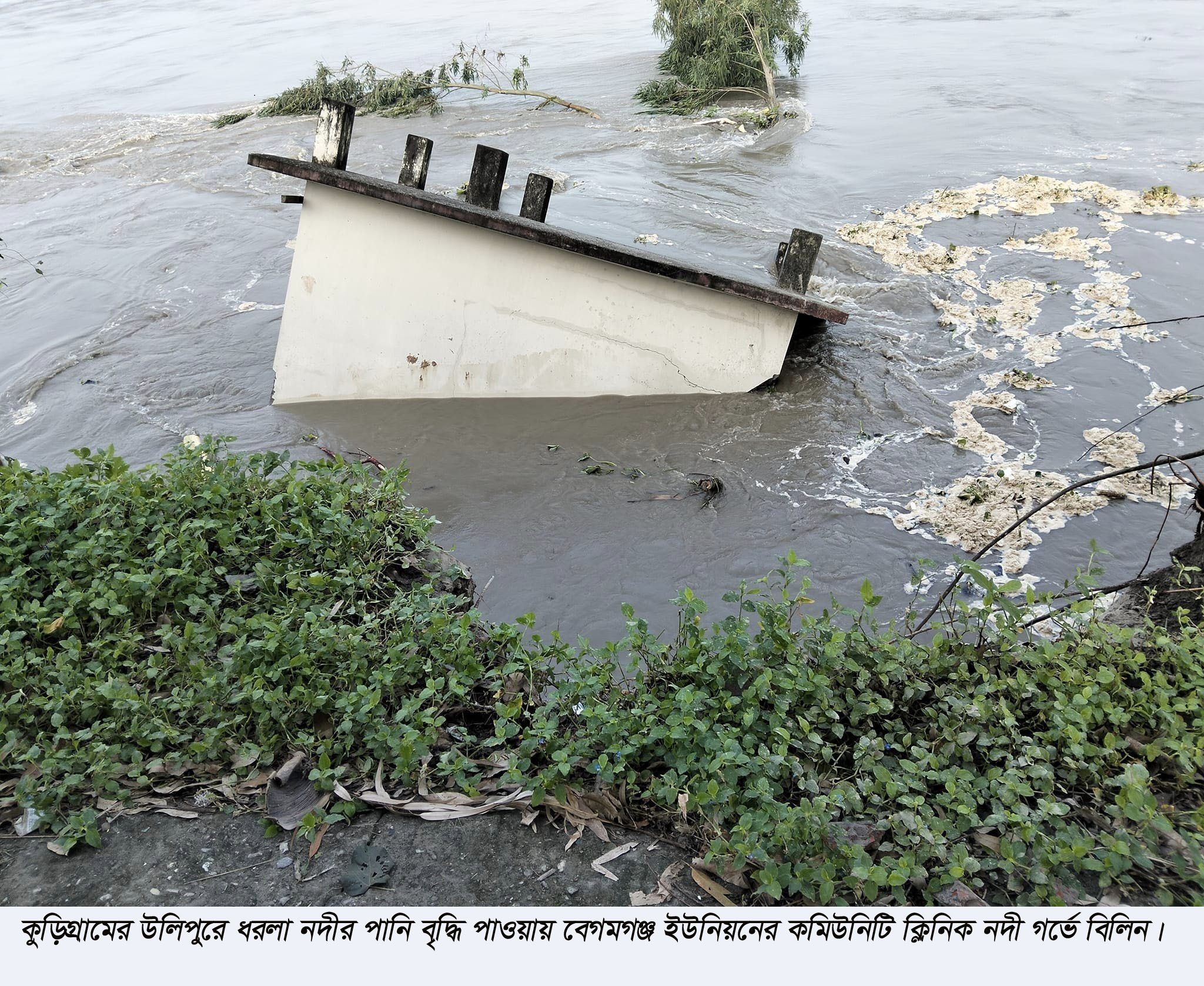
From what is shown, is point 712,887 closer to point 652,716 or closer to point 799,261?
point 652,716

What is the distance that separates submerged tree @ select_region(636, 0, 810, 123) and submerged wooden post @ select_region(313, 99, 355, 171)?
31.8 ft

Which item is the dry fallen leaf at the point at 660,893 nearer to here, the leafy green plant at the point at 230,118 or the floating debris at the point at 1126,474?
the floating debris at the point at 1126,474

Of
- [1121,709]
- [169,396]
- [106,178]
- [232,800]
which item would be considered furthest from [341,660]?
[106,178]

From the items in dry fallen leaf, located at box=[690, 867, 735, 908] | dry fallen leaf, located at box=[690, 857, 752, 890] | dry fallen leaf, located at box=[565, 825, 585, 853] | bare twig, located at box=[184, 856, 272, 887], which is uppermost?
dry fallen leaf, located at box=[690, 857, 752, 890]

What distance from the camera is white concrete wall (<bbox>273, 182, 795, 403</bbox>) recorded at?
21.3ft

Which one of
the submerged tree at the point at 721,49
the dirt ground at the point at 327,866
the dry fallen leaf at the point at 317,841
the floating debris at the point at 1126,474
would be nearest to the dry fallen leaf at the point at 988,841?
the dirt ground at the point at 327,866

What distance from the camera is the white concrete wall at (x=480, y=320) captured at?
6492 mm

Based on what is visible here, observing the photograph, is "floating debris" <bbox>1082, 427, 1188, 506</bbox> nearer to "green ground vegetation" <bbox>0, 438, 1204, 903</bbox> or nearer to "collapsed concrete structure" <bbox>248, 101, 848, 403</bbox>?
"collapsed concrete structure" <bbox>248, 101, 848, 403</bbox>

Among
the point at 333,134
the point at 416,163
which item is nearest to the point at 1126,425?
the point at 416,163

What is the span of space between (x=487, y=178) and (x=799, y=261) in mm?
2326

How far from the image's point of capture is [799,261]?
6570 mm

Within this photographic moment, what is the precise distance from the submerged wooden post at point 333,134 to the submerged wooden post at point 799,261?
126 inches

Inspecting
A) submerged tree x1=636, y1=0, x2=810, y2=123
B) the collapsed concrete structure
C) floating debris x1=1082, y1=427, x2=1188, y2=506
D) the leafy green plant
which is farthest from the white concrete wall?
the leafy green plant
